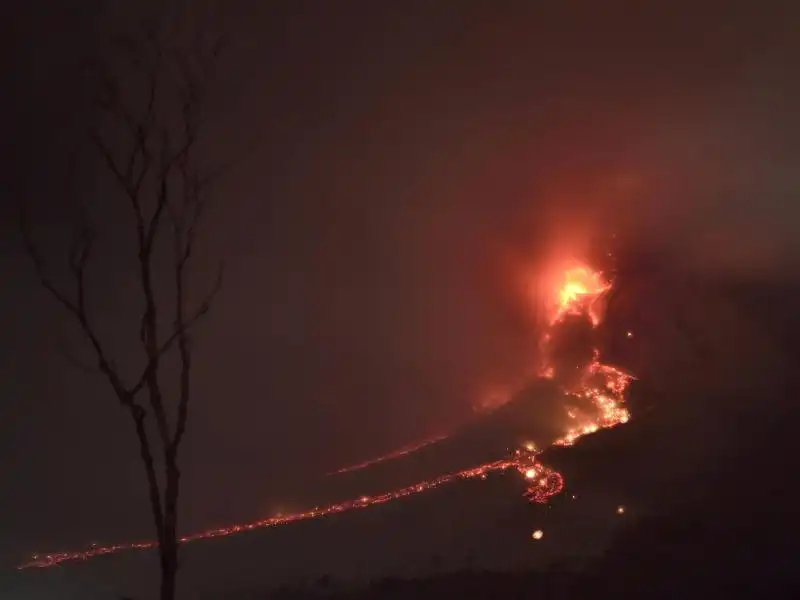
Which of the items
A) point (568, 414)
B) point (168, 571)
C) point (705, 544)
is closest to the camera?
point (168, 571)

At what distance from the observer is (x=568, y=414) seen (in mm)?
10039

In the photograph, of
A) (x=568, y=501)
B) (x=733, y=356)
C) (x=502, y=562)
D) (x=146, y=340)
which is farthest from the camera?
(x=733, y=356)

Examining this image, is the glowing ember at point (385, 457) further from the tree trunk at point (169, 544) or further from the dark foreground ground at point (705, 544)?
the tree trunk at point (169, 544)

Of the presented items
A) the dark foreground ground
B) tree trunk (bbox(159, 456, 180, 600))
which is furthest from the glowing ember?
tree trunk (bbox(159, 456, 180, 600))

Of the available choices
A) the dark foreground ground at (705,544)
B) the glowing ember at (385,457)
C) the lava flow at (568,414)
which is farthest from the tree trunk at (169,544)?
the glowing ember at (385,457)

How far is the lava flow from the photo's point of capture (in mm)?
8883

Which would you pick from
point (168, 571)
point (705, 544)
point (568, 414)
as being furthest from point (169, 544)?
point (568, 414)

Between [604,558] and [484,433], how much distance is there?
3.10 meters

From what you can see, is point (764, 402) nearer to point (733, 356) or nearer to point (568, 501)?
point (733, 356)

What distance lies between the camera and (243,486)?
32.8ft

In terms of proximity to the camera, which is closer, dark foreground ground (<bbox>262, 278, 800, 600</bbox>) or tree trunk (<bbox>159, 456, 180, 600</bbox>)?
tree trunk (<bbox>159, 456, 180, 600</bbox>)

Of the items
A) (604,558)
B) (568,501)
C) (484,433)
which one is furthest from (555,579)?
(484,433)

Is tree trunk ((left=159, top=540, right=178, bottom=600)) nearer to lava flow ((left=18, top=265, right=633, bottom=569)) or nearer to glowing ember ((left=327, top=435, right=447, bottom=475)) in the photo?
lava flow ((left=18, top=265, right=633, bottom=569))

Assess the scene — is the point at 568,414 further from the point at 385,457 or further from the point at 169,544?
the point at 169,544
